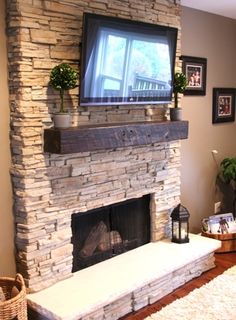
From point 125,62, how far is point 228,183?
221cm

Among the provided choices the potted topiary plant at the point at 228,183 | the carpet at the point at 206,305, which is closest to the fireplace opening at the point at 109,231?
the carpet at the point at 206,305

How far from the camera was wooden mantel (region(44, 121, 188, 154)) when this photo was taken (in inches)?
99.4

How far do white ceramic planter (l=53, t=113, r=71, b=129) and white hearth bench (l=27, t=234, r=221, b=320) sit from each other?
1.09 metres

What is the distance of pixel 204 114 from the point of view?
4.18 m

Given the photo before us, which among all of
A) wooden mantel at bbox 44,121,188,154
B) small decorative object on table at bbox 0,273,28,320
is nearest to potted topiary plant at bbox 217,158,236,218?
wooden mantel at bbox 44,121,188,154

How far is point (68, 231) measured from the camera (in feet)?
9.32

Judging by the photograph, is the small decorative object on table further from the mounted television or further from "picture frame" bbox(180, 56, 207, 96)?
"picture frame" bbox(180, 56, 207, 96)

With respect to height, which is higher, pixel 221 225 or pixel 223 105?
pixel 223 105

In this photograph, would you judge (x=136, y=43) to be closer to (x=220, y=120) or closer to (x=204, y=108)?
(x=204, y=108)

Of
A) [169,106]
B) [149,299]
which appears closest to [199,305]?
[149,299]

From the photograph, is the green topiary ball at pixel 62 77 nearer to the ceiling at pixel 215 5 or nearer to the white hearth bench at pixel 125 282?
the white hearth bench at pixel 125 282

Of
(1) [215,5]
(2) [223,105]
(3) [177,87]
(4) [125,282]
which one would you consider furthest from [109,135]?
(2) [223,105]

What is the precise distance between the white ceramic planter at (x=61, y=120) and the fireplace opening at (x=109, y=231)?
0.74 metres

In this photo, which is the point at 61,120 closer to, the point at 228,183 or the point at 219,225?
the point at 219,225
